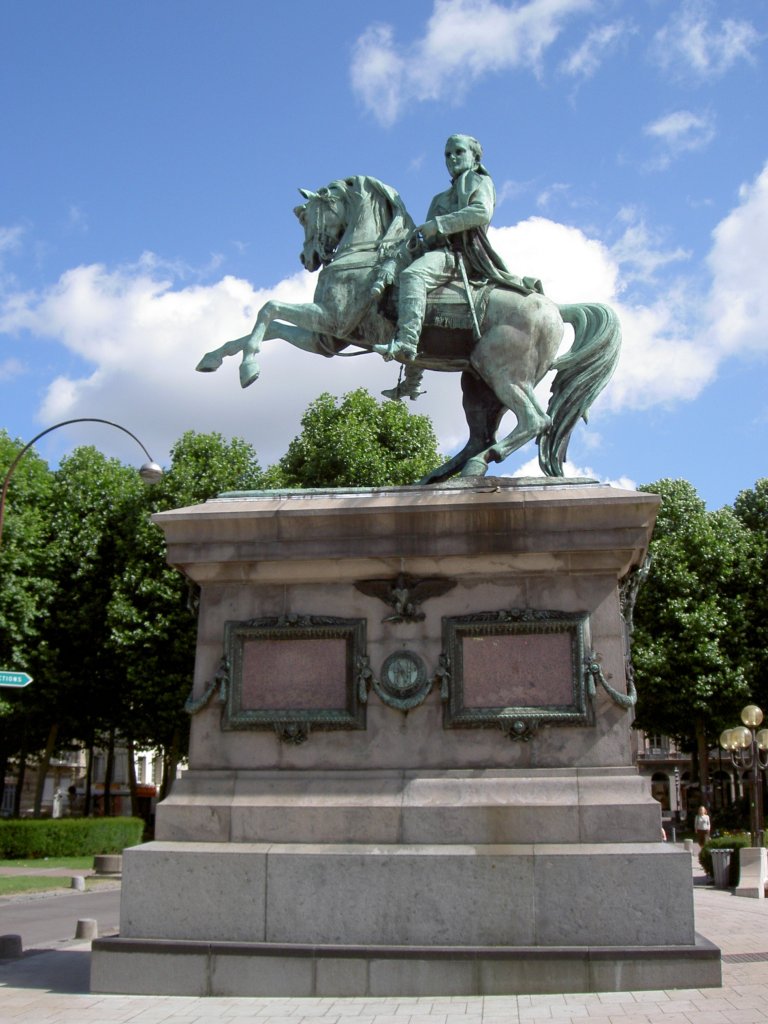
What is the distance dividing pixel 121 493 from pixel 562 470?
2982 cm

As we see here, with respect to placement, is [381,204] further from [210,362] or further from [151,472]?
[151,472]

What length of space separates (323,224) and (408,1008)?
7767mm

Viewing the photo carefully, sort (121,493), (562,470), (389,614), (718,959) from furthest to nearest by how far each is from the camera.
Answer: (121,493) < (562,470) < (389,614) < (718,959)

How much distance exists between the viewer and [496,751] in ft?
28.8

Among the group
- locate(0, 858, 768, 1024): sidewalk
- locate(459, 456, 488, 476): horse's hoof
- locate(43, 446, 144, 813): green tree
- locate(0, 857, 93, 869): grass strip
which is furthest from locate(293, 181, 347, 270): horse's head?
locate(0, 857, 93, 869): grass strip

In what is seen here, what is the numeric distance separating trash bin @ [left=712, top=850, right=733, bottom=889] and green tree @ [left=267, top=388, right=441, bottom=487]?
1731cm

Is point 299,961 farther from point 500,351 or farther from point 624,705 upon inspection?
point 500,351

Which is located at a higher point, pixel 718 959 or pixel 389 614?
pixel 389 614

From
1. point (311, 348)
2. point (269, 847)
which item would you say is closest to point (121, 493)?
point (311, 348)

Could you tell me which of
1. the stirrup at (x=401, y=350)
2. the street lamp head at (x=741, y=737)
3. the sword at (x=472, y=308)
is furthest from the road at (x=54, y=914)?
the street lamp head at (x=741, y=737)

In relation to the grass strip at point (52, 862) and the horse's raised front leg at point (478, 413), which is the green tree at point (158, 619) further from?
the horse's raised front leg at point (478, 413)

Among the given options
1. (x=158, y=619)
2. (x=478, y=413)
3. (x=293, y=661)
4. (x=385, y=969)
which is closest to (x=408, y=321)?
(x=478, y=413)

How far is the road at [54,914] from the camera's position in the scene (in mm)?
15664

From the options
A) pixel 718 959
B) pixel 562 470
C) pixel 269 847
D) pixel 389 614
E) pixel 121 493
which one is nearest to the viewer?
pixel 718 959
